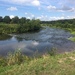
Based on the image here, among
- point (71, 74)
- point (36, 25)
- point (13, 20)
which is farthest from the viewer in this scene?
point (13, 20)

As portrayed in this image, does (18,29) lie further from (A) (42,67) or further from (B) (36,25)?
(A) (42,67)

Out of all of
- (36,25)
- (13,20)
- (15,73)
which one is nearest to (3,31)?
(36,25)

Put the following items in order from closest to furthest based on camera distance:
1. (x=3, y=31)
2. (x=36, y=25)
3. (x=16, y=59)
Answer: (x=16, y=59), (x=3, y=31), (x=36, y=25)

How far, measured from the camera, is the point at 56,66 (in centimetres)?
1293

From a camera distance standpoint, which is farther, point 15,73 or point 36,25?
point 36,25

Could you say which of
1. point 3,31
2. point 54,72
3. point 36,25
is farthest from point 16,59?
point 36,25

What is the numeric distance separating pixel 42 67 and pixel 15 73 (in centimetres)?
218

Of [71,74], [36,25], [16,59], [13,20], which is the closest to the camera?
[71,74]

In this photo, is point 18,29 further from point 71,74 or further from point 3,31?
point 71,74

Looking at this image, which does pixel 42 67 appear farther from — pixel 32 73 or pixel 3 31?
pixel 3 31

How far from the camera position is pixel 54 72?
1170 centimetres

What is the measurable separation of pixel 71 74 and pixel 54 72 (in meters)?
1.18

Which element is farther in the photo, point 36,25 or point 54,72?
point 36,25

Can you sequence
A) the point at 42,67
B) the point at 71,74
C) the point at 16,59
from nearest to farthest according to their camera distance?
the point at 71,74
the point at 42,67
the point at 16,59
